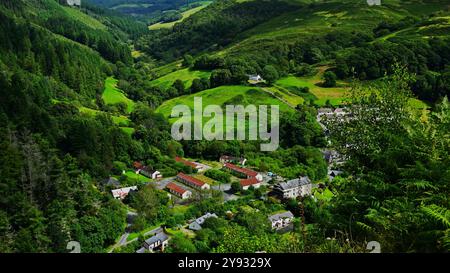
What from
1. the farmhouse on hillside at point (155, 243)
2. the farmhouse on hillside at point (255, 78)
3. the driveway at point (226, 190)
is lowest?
the driveway at point (226, 190)

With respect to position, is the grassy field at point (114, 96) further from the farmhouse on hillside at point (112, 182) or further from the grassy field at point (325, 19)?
the grassy field at point (325, 19)

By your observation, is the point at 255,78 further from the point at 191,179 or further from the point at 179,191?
the point at 179,191

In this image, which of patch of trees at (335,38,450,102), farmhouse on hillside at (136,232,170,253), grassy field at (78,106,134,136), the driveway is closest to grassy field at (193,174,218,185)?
the driveway

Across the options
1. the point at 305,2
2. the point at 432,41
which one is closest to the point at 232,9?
the point at 305,2

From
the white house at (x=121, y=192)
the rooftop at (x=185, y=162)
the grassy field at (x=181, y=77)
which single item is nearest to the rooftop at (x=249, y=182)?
the rooftop at (x=185, y=162)

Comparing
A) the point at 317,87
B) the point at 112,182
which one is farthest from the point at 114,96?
the point at 112,182

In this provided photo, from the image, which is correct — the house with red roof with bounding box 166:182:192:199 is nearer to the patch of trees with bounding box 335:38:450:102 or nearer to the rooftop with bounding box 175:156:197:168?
the rooftop with bounding box 175:156:197:168
